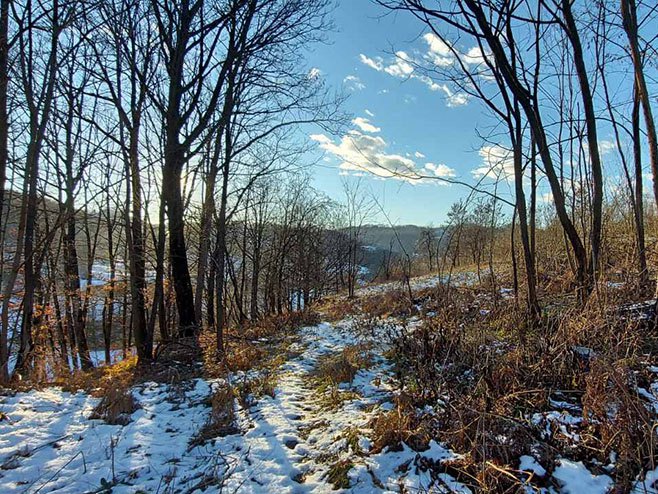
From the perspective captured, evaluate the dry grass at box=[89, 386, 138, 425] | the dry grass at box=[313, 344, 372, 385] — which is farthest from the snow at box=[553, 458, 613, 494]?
the dry grass at box=[89, 386, 138, 425]

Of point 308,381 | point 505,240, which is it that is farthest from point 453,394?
point 505,240

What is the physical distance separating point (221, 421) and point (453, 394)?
2.22 m

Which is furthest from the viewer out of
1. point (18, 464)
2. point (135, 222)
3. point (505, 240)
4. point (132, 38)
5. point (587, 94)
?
point (505, 240)

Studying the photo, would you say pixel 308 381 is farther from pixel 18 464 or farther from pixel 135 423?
pixel 18 464

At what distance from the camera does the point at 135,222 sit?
6.89 meters

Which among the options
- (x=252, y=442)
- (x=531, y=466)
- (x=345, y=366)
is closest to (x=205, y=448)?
(x=252, y=442)

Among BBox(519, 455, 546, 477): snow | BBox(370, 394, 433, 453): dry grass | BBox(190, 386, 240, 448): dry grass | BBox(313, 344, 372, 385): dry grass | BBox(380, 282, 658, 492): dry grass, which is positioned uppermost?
BBox(380, 282, 658, 492): dry grass

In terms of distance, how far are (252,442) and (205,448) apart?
41 centimetres

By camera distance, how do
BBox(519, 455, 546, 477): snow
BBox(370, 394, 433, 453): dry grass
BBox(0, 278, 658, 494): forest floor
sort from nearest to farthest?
BBox(519, 455, 546, 477): snow
BBox(0, 278, 658, 494): forest floor
BBox(370, 394, 433, 453): dry grass

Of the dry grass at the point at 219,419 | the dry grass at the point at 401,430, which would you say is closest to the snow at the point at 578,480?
the dry grass at the point at 401,430

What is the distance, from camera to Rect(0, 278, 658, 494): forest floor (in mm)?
2379

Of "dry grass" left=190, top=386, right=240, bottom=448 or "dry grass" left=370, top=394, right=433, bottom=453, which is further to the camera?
"dry grass" left=190, top=386, right=240, bottom=448

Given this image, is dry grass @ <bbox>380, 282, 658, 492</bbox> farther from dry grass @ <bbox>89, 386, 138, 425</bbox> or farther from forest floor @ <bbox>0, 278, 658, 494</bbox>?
dry grass @ <bbox>89, 386, 138, 425</bbox>

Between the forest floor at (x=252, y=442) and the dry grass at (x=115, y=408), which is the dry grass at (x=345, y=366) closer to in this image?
the forest floor at (x=252, y=442)
